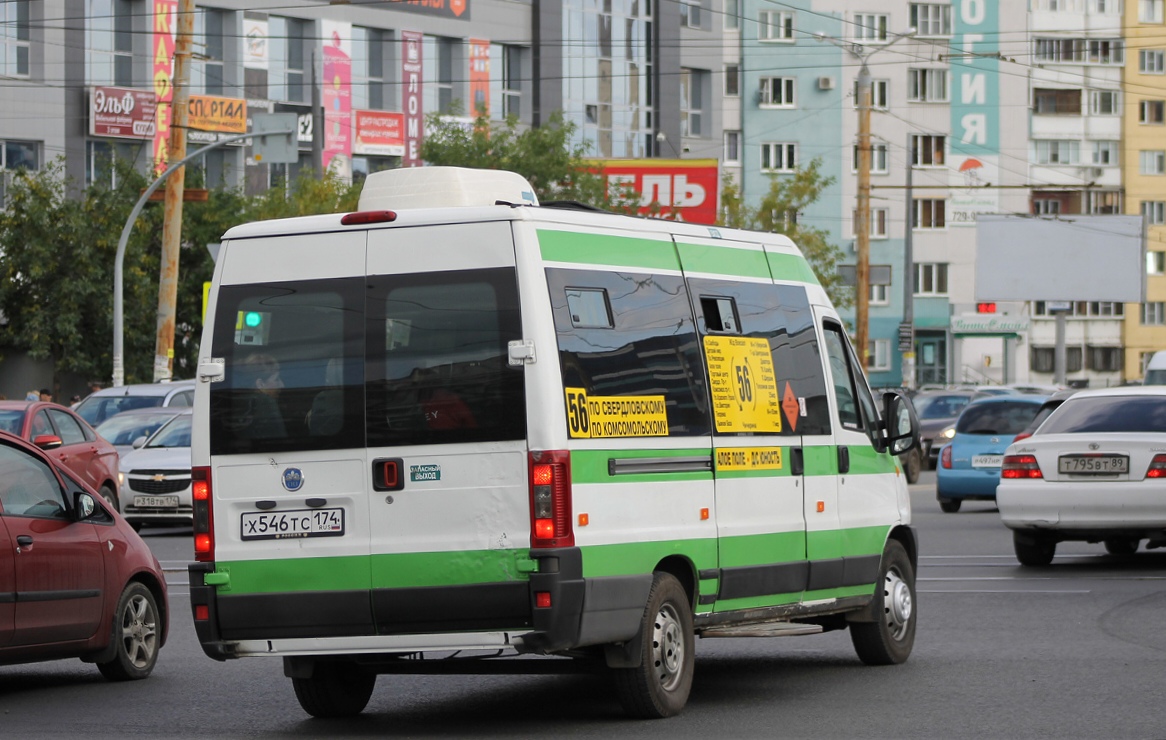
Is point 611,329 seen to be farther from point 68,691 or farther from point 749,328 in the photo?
point 68,691

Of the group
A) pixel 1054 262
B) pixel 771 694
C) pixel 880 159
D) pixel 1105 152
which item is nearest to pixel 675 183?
pixel 1054 262

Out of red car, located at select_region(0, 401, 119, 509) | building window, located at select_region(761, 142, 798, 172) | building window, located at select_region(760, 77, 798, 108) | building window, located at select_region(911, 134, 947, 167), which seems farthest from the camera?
building window, located at select_region(911, 134, 947, 167)

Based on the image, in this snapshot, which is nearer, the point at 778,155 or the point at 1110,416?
the point at 1110,416

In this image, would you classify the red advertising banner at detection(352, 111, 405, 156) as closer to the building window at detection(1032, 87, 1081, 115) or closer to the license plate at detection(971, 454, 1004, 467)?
the license plate at detection(971, 454, 1004, 467)

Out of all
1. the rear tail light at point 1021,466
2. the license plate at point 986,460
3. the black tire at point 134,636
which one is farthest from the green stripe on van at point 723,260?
the license plate at point 986,460

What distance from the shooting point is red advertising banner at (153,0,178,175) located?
2216 inches

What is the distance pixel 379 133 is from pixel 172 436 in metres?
37.6

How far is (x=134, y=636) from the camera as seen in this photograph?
11.7 meters

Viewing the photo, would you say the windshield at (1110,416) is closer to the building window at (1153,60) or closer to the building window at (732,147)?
the building window at (732,147)

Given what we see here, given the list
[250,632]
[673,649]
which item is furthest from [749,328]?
[250,632]

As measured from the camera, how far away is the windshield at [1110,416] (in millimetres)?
17922

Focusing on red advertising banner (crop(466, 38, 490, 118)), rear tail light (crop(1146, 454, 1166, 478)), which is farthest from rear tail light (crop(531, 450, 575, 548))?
red advertising banner (crop(466, 38, 490, 118))

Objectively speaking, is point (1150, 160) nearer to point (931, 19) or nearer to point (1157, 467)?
point (931, 19)

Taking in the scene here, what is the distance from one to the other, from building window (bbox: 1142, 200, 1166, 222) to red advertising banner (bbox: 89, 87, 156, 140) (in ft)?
175
